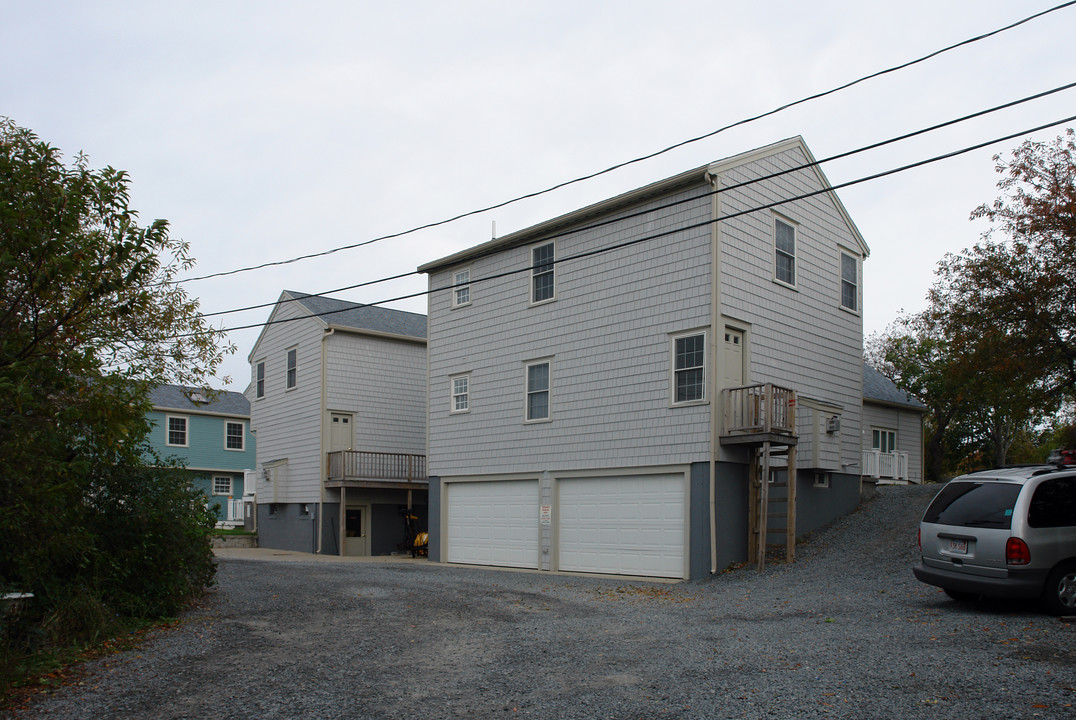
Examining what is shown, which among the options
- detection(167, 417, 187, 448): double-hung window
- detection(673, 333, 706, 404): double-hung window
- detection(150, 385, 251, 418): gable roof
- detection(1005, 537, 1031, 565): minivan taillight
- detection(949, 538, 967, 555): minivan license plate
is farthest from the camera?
detection(167, 417, 187, 448): double-hung window

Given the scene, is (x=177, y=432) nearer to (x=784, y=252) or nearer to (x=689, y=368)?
(x=689, y=368)

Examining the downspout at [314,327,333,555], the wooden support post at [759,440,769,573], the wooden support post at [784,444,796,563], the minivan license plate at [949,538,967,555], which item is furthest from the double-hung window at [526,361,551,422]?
the minivan license plate at [949,538,967,555]

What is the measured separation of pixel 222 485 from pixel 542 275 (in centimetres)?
2555

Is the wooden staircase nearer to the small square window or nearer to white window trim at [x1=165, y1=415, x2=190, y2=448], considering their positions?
white window trim at [x1=165, y1=415, x2=190, y2=448]

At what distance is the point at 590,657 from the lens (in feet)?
27.3

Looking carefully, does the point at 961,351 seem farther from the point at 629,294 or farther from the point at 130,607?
the point at 130,607

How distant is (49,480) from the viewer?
7715 mm

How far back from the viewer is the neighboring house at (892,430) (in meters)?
25.2

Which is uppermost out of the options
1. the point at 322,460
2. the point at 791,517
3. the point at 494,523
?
the point at 322,460

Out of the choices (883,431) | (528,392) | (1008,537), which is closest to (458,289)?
(528,392)

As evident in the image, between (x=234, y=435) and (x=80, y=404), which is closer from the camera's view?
(x=80, y=404)

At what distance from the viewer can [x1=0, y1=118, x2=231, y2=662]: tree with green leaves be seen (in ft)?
23.4

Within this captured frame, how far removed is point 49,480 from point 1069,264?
18207 mm

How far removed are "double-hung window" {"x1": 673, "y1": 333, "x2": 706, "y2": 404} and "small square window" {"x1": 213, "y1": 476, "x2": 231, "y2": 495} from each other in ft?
93.7
